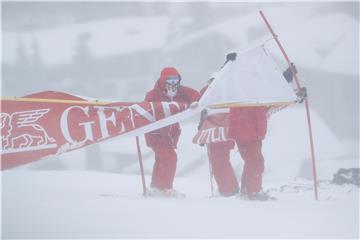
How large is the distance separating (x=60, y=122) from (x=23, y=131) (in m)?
0.17

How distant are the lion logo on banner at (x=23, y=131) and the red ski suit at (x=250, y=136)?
0.88 metres

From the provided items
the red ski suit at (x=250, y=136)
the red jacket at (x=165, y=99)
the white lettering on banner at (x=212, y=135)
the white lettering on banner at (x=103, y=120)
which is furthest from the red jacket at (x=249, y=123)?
the white lettering on banner at (x=103, y=120)

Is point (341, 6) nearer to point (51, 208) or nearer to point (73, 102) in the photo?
point (73, 102)

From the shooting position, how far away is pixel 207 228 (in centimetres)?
185

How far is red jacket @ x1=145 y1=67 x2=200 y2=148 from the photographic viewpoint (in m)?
2.34

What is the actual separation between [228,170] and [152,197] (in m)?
0.47

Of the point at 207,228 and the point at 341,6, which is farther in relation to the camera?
the point at 341,6

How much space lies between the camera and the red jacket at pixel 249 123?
91.2 inches

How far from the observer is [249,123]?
7.60 ft

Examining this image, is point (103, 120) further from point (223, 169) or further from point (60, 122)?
point (223, 169)

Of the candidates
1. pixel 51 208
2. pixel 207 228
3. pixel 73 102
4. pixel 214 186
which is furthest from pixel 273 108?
pixel 51 208

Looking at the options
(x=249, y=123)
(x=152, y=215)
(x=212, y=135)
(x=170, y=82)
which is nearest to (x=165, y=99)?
(x=170, y=82)

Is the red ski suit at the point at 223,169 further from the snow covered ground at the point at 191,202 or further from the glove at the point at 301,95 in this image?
the glove at the point at 301,95

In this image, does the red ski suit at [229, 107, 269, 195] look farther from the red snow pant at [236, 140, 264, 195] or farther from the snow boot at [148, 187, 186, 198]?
the snow boot at [148, 187, 186, 198]
